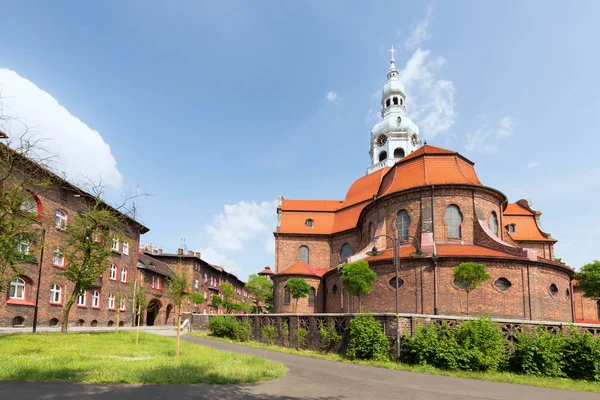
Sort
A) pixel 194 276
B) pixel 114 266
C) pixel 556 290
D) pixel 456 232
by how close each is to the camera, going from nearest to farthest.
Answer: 1. pixel 556 290
2. pixel 456 232
3. pixel 114 266
4. pixel 194 276

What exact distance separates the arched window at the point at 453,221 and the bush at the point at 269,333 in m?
13.4

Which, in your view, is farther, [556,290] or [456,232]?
[456,232]

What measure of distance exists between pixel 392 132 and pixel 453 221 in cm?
2836

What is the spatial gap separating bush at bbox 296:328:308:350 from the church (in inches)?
212

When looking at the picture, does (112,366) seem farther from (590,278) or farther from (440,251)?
(590,278)

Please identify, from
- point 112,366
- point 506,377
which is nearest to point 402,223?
point 506,377

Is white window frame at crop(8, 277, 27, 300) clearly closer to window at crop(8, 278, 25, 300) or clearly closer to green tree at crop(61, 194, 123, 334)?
window at crop(8, 278, 25, 300)

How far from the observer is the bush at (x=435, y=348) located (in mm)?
13930

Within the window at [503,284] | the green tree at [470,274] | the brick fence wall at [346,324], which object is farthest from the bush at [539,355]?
the window at [503,284]

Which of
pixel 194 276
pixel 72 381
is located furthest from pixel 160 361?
pixel 194 276

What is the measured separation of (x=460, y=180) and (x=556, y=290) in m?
9.03

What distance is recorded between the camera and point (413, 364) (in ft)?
48.7

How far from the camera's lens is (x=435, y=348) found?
1441 centimetres

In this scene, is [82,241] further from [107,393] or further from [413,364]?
[413,364]
